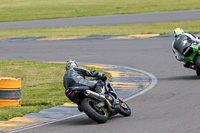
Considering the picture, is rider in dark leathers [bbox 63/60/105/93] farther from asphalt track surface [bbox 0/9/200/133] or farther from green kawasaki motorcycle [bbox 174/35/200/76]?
green kawasaki motorcycle [bbox 174/35/200/76]

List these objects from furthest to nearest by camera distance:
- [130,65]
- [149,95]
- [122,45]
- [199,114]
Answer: [122,45], [130,65], [149,95], [199,114]

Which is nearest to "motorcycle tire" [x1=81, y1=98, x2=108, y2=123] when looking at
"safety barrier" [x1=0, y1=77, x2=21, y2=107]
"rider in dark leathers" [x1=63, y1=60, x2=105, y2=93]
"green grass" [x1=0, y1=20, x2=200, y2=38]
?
"rider in dark leathers" [x1=63, y1=60, x2=105, y2=93]

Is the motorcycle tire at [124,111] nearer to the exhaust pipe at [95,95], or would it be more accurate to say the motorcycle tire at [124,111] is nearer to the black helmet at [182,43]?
the exhaust pipe at [95,95]

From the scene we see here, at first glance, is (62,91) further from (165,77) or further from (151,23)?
(151,23)

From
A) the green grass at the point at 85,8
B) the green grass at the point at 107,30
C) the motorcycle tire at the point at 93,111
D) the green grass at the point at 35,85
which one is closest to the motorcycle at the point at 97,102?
the motorcycle tire at the point at 93,111

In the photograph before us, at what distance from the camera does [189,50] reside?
48.8ft

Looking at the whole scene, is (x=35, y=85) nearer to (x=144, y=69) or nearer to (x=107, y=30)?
(x=144, y=69)

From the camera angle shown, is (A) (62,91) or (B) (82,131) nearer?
(B) (82,131)

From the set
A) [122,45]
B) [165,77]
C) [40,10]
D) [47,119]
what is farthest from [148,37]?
[40,10]

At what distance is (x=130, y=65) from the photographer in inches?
721

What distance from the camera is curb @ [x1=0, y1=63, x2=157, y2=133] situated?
31.4 feet

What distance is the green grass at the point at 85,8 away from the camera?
4303 centimetres

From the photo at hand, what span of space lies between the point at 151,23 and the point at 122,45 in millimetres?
9547

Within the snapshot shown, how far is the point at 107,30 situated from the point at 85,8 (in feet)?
55.9
